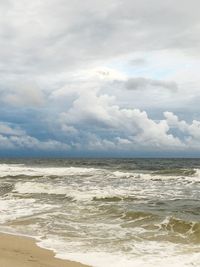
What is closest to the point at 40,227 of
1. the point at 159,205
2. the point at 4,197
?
the point at 159,205

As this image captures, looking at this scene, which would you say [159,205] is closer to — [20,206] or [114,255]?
[20,206]

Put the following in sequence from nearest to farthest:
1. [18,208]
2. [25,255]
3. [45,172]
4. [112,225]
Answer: [25,255] < [112,225] < [18,208] < [45,172]

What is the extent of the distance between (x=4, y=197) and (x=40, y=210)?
5.38 meters

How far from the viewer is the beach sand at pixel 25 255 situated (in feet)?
26.7

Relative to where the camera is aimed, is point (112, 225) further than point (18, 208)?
No

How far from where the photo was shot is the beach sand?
8.12 metres

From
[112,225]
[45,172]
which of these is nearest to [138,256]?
[112,225]

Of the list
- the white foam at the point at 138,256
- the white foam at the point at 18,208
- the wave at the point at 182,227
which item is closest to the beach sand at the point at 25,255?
the white foam at the point at 138,256

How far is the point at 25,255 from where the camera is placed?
9008mm

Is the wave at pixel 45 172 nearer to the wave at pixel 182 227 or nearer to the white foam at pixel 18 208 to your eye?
the white foam at pixel 18 208

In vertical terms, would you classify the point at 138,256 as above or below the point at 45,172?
below

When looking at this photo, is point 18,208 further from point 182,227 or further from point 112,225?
point 182,227

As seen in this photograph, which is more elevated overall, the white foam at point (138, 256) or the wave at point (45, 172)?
the wave at point (45, 172)

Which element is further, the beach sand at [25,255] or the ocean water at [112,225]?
the ocean water at [112,225]
